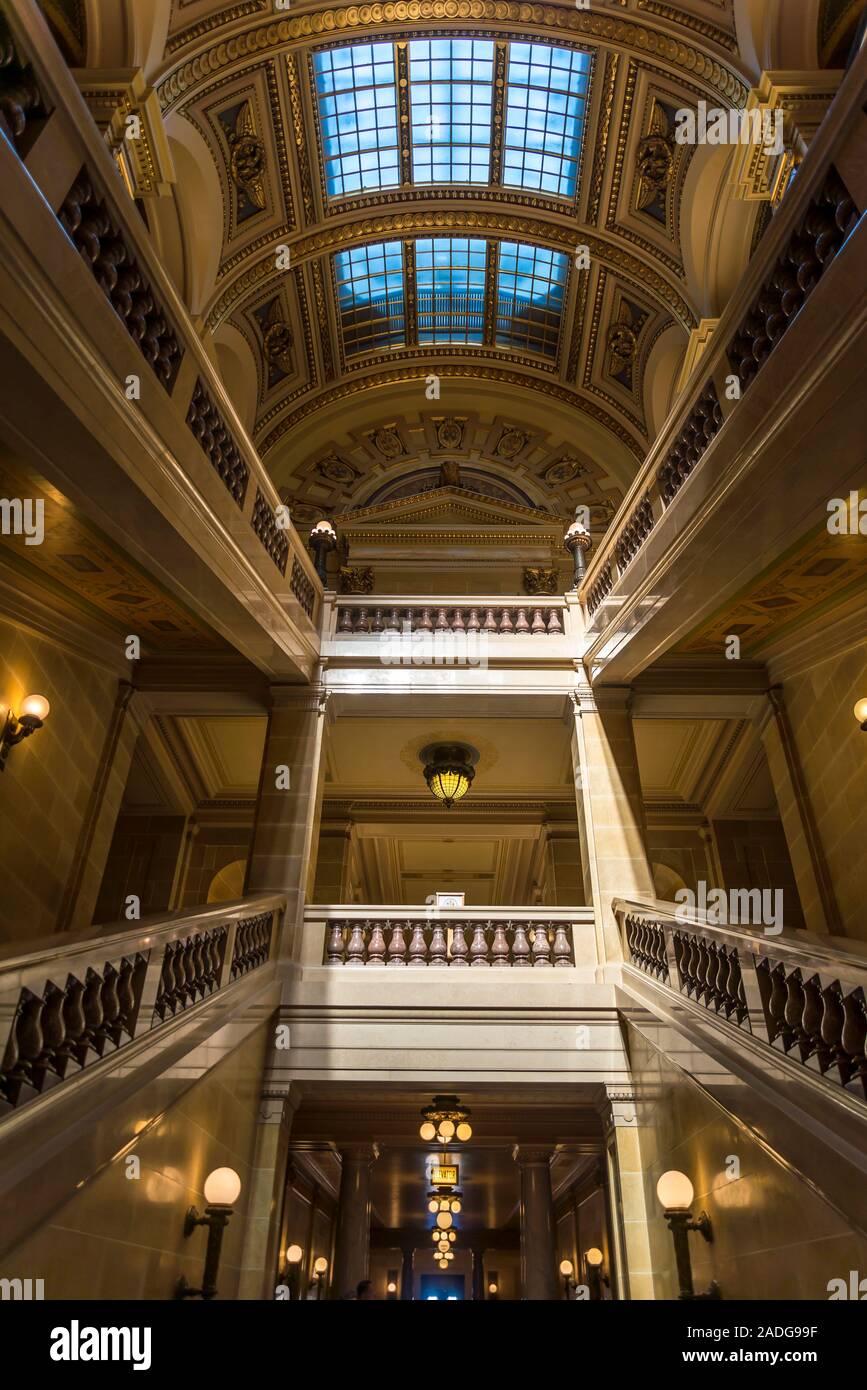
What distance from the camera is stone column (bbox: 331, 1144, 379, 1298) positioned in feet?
28.7

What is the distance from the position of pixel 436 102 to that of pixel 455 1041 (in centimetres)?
1224

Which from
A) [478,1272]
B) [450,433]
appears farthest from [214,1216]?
[478,1272]

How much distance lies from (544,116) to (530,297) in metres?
2.92

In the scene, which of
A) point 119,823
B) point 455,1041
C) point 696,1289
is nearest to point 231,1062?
point 455,1041

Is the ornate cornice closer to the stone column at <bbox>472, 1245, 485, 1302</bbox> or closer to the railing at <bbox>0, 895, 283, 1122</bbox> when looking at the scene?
the railing at <bbox>0, 895, 283, 1122</bbox>

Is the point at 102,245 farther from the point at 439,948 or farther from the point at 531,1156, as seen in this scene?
the point at 531,1156

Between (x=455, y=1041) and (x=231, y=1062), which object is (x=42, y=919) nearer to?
(x=231, y=1062)

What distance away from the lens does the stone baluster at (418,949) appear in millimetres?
7198

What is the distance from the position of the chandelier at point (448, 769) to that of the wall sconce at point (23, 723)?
14.9 feet

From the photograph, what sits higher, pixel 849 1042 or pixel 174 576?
pixel 174 576

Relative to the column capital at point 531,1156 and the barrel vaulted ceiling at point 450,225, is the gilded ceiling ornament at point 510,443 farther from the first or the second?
the column capital at point 531,1156

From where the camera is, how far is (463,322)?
14.5 m

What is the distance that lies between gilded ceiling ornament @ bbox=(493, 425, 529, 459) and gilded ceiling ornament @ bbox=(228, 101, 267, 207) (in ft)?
19.1

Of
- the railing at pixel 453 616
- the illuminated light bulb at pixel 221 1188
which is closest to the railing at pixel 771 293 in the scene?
the railing at pixel 453 616
